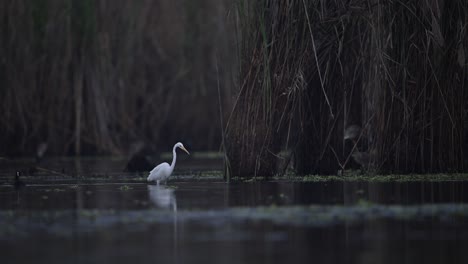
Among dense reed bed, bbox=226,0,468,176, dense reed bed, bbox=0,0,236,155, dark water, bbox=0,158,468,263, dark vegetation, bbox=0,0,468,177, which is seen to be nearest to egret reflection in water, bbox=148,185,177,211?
dark water, bbox=0,158,468,263

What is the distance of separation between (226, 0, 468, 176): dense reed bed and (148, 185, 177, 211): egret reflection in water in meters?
1.57

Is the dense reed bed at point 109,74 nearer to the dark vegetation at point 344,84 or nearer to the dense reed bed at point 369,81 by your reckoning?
the dark vegetation at point 344,84

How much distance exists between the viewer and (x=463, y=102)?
64.1 feet

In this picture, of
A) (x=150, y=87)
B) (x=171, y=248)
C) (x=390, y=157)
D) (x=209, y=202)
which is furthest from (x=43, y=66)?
(x=171, y=248)

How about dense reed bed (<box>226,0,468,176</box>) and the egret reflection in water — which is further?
dense reed bed (<box>226,0,468,176</box>)

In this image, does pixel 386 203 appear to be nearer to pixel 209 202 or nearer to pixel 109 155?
pixel 209 202

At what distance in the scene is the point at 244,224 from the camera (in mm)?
12742

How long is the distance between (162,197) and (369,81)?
510 cm

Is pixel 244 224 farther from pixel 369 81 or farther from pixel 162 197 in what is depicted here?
pixel 369 81

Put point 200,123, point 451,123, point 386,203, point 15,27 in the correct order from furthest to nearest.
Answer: point 200,123 → point 15,27 → point 451,123 → point 386,203

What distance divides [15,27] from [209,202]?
61.6 ft

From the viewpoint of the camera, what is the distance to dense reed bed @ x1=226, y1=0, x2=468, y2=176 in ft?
63.4

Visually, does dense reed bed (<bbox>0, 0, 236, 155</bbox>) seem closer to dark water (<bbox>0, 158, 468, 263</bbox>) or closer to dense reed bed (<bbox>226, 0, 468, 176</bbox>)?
dense reed bed (<bbox>226, 0, 468, 176</bbox>)

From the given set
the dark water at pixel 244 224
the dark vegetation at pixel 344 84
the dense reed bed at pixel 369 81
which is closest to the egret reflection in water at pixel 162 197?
the dark water at pixel 244 224
